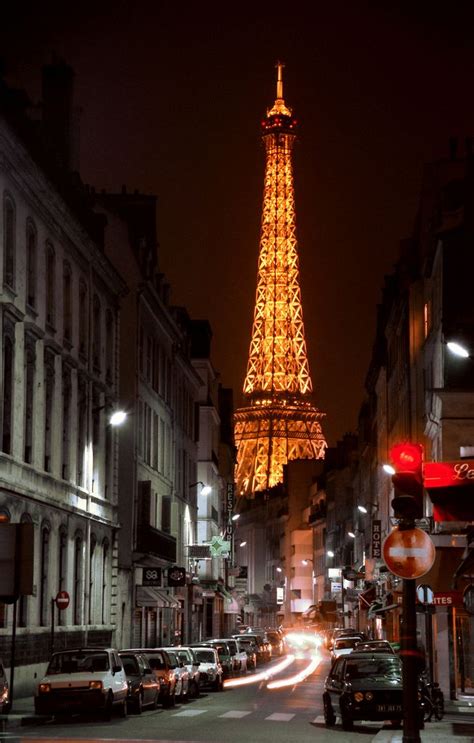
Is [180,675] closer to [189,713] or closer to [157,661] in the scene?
[157,661]

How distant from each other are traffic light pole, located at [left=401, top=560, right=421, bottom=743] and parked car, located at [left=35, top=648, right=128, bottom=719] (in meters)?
16.6

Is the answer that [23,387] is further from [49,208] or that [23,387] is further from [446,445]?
[446,445]

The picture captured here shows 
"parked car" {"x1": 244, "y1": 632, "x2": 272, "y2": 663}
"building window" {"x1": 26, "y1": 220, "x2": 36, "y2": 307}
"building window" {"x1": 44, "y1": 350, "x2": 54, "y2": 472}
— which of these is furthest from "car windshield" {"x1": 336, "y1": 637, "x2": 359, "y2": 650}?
"building window" {"x1": 26, "y1": 220, "x2": 36, "y2": 307}

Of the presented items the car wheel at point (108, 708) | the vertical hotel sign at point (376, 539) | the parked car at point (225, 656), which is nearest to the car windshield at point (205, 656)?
the parked car at point (225, 656)

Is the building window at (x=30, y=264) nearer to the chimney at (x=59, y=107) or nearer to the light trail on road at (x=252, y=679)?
the chimney at (x=59, y=107)

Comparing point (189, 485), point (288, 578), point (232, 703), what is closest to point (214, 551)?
point (189, 485)

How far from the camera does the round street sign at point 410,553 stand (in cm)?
1602

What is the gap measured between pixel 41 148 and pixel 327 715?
24.3 metres

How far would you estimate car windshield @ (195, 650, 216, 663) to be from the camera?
48062 millimetres

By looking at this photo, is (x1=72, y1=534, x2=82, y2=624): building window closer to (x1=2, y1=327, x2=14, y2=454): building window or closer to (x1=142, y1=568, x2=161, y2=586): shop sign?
(x1=2, y1=327, x2=14, y2=454): building window

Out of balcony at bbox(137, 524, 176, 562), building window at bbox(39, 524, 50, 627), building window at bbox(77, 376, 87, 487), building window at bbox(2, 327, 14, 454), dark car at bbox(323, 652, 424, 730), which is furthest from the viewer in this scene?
balcony at bbox(137, 524, 176, 562)

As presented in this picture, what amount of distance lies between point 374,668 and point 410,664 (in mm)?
14988

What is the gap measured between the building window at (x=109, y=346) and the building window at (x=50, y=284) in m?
10.0

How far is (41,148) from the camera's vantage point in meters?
48.8
